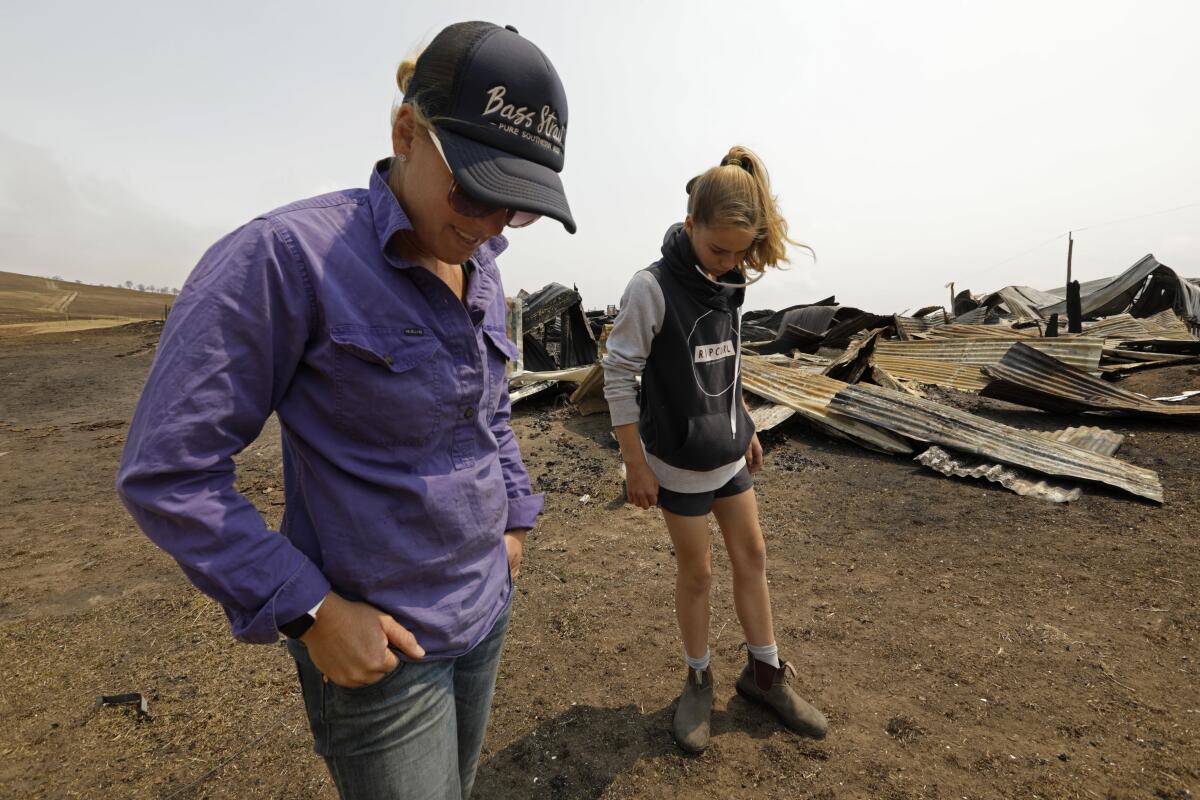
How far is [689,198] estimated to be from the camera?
7.13ft

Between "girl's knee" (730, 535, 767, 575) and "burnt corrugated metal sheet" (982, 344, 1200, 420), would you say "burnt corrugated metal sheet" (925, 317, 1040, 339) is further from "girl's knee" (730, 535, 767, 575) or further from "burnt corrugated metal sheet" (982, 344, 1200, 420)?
"girl's knee" (730, 535, 767, 575)

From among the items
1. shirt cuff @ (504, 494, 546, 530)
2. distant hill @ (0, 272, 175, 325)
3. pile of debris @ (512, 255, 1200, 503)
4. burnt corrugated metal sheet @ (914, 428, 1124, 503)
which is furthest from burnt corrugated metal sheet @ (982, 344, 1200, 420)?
distant hill @ (0, 272, 175, 325)

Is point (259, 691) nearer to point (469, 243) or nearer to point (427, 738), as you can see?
point (427, 738)

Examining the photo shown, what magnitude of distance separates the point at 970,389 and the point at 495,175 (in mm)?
10129

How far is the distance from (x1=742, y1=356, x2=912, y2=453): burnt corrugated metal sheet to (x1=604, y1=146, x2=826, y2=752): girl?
462 centimetres

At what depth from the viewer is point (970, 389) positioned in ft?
29.8

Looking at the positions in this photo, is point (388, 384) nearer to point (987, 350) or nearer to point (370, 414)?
point (370, 414)

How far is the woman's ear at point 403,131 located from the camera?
103 centimetres

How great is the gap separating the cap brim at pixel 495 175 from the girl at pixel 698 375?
110cm

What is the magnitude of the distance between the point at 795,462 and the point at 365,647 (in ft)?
19.0

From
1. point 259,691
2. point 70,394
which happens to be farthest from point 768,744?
point 70,394

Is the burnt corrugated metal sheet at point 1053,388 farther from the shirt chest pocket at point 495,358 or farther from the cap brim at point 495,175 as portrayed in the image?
the cap brim at point 495,175

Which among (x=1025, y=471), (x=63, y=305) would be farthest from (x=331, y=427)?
(x=63, y=305)

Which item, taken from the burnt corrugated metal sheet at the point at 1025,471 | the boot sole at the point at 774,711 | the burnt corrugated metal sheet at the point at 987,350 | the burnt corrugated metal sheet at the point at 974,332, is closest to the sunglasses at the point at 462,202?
the boot sole at the point at 774,711
